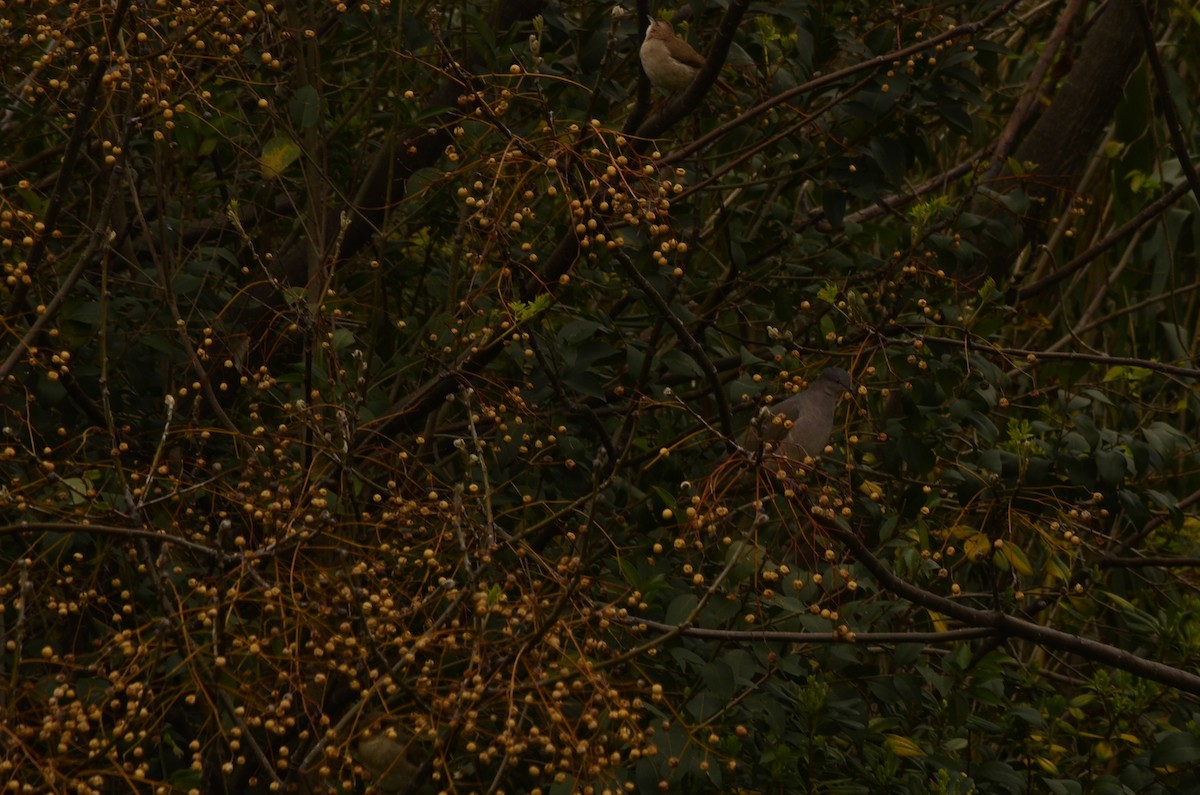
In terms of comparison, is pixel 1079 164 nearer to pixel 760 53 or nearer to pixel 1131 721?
pixel 760 53

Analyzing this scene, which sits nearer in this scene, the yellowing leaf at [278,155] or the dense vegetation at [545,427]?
the dense vegetation at [545,427]

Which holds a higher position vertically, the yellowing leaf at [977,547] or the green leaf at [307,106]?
the green leaf at [307,106]

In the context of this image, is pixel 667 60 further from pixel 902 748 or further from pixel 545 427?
pixel 902 748

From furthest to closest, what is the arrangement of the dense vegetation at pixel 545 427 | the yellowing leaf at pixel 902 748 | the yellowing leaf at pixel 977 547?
Answer: the yellowing leaf at pixel 902 748, the yellowing leaf at pixel 977 547, the dense vegetation at pixel 545 427

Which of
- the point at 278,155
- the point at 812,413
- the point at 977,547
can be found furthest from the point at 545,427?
the point at 977,547

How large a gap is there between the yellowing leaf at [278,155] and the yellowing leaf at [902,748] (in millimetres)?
1931

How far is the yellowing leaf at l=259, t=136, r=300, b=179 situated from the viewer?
3.34 metres

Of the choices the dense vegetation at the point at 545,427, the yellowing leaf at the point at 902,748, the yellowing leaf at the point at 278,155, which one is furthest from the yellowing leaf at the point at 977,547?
the yellowing leaf at the point at 278,155

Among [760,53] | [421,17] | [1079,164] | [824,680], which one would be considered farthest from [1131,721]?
[421,17]

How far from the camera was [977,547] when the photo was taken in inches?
128

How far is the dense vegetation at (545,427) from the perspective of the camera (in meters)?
2.51

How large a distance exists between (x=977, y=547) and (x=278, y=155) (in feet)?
6.02

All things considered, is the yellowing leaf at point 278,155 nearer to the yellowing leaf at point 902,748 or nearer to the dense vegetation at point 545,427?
the dense vegetation at point 545,427

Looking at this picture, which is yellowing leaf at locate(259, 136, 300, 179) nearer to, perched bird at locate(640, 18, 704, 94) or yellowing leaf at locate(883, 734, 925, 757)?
perched bird at locate(640, 18, 704, 94)
